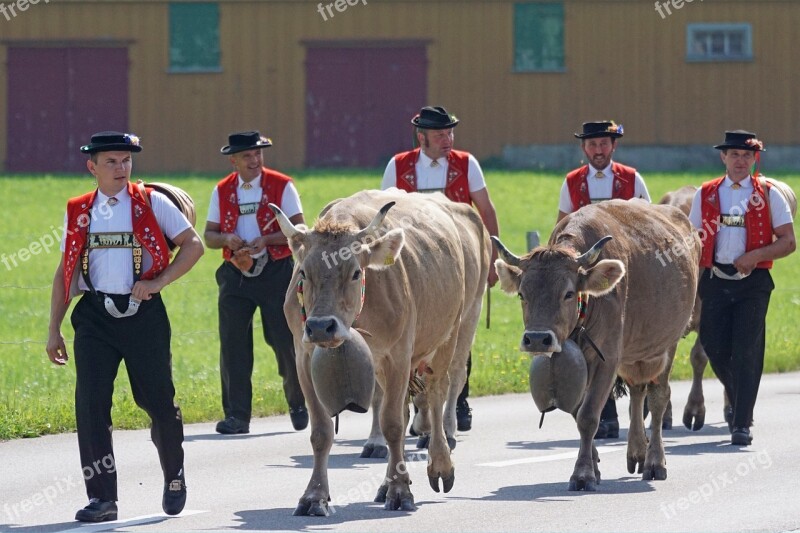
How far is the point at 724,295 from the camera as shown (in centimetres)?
1318

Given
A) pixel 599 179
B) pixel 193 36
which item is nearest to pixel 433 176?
pixel 599 179

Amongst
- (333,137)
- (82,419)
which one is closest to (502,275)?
(82,419)

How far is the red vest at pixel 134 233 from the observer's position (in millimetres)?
9297

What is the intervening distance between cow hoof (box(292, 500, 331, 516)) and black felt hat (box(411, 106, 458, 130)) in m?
5.29

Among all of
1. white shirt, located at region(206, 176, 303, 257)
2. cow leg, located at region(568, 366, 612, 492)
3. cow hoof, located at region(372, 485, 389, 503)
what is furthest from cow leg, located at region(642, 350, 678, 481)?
white shirt, located at region(206, 176, 303, 257)

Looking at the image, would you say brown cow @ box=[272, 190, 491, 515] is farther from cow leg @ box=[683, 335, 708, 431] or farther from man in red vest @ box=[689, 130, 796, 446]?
cow leg @ box=[683, 335, 708, 431]

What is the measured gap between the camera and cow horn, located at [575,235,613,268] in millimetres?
10344

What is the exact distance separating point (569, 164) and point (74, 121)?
42.0 ft

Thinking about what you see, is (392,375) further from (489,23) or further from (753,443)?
(489,23)

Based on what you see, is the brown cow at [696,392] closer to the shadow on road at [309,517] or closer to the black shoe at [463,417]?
the black shoe at [463,417]

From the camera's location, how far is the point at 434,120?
14.1 metres

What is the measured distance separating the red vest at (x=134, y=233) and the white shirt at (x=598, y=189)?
526 centimetres

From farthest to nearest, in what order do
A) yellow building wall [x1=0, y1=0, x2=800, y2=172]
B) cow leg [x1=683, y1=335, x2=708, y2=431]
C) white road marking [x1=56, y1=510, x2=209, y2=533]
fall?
yellow building wall [x1=0, y1=0, x2=800, y2=172], cow leg [x1=683, y1=335, x2=708, y2=431], white road marking [x1=56, y1=510, x2=209, y2=533]

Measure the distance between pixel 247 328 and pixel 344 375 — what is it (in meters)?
4.73
